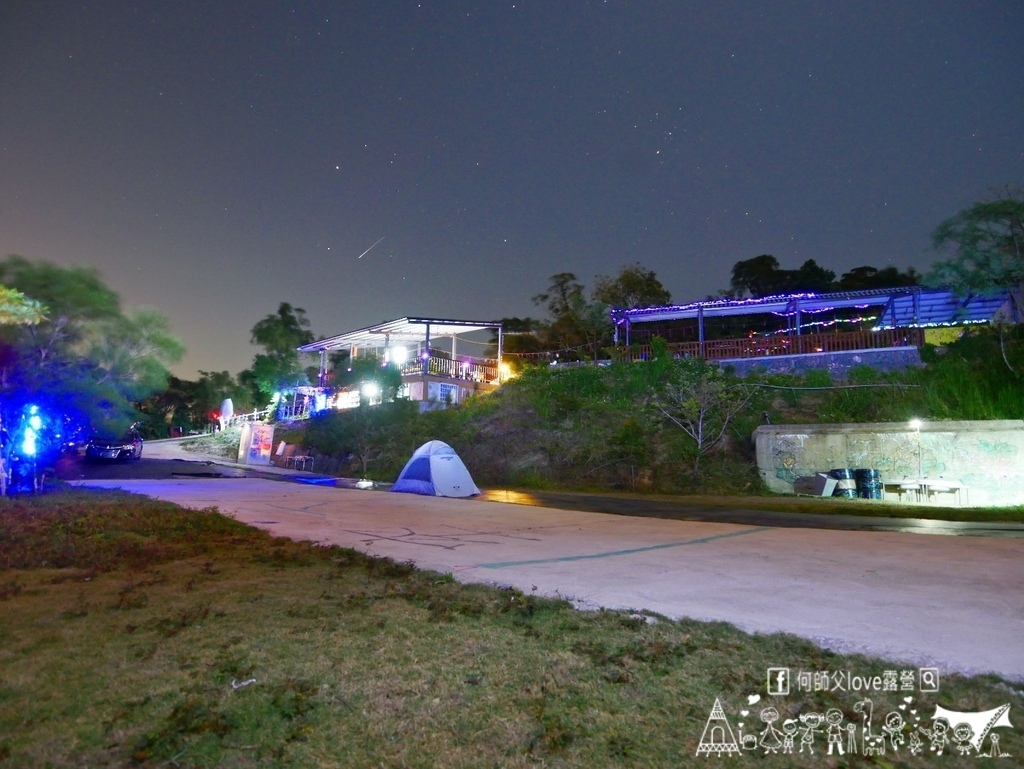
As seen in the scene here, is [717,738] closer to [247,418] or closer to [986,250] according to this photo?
[986,250]

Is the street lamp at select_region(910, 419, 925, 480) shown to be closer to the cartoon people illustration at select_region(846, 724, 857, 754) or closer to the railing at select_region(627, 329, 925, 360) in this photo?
the railing at select_region(627, 329, 925, 360)

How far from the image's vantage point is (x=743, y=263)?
39.6 m

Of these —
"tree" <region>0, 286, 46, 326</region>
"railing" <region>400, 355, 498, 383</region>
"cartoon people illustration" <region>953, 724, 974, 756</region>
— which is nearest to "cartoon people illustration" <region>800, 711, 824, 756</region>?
"cartoon people illustration" <region>953, 724, 974, 756</region>

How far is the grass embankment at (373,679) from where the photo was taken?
274cm

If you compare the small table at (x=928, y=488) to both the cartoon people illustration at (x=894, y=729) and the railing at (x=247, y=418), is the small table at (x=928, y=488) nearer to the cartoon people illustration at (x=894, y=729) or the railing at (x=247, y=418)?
the cartoon people illustration at (x=894, y=729)

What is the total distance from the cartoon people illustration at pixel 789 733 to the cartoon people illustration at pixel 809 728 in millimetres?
35

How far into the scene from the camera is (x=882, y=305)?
28.2 meters

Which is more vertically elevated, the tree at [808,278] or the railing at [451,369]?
the tree at [808,278]

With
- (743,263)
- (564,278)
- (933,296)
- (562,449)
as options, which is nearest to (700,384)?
(562,449)

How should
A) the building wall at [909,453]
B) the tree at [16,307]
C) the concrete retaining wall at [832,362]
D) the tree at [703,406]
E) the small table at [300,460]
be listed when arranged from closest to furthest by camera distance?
the tree at [16,307], the building wall at [909,453], the tree at [703,406], the concrete retaining wall at [832,362], the small table at [300,460]

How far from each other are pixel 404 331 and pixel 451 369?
10.5 feet

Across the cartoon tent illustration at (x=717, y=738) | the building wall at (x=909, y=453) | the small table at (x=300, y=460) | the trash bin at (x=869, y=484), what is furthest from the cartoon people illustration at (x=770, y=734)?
the small table at (x=300, y=460)

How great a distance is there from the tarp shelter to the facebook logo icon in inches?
516

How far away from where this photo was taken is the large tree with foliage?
1315 centimetres
